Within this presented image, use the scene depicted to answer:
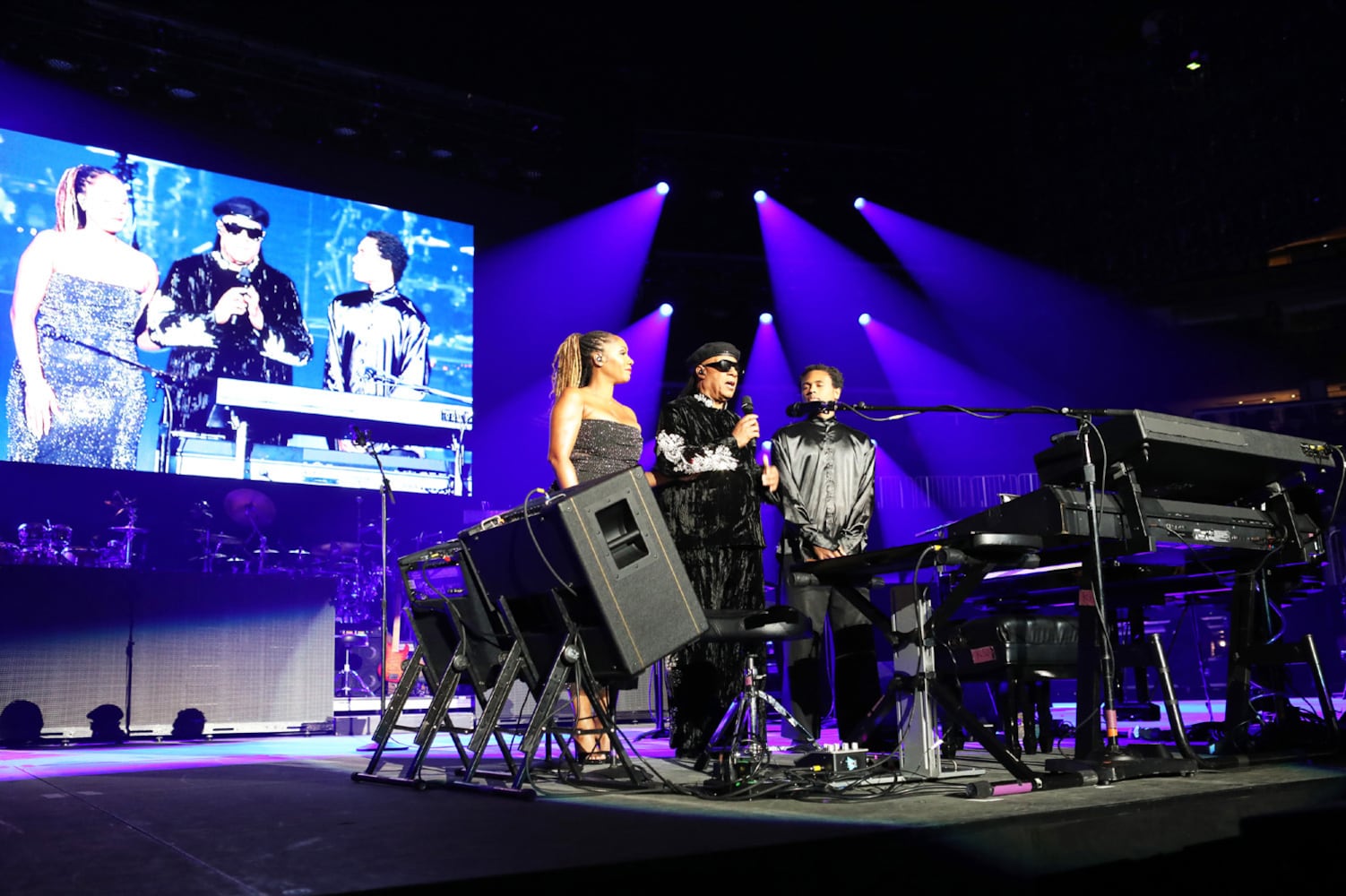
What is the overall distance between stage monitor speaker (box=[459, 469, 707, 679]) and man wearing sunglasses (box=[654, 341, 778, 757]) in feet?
3.38

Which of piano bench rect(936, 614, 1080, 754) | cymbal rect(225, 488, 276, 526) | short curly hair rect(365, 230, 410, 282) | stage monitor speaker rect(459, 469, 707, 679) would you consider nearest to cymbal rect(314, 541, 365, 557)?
cymbal rect(225, 488, 276, 526)

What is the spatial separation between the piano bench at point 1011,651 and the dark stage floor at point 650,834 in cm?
93

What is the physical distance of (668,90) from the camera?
9.92 m

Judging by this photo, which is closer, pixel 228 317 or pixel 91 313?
pixel 91 313

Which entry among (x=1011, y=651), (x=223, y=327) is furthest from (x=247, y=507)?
(x=1011, y=651)

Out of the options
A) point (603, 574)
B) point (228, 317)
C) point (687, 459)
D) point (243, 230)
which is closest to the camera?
point (603, 574)

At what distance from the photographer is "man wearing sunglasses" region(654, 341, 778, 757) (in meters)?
4.00

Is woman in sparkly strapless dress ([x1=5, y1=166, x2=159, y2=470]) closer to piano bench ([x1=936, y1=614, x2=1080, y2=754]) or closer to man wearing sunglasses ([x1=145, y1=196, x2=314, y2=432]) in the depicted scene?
man wearing sunglasses ([x1=145, y1=196, x2=314, y2=432])

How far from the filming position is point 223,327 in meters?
8.39

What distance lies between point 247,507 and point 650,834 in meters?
7.02

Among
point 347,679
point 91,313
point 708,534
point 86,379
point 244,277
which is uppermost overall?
point 244,277

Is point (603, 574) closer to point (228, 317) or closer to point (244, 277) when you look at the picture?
point (228, 317)

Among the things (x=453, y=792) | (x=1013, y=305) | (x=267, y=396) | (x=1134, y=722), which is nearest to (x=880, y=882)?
(x=453, y=792)

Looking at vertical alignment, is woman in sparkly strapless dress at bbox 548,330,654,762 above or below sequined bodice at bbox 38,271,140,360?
below
